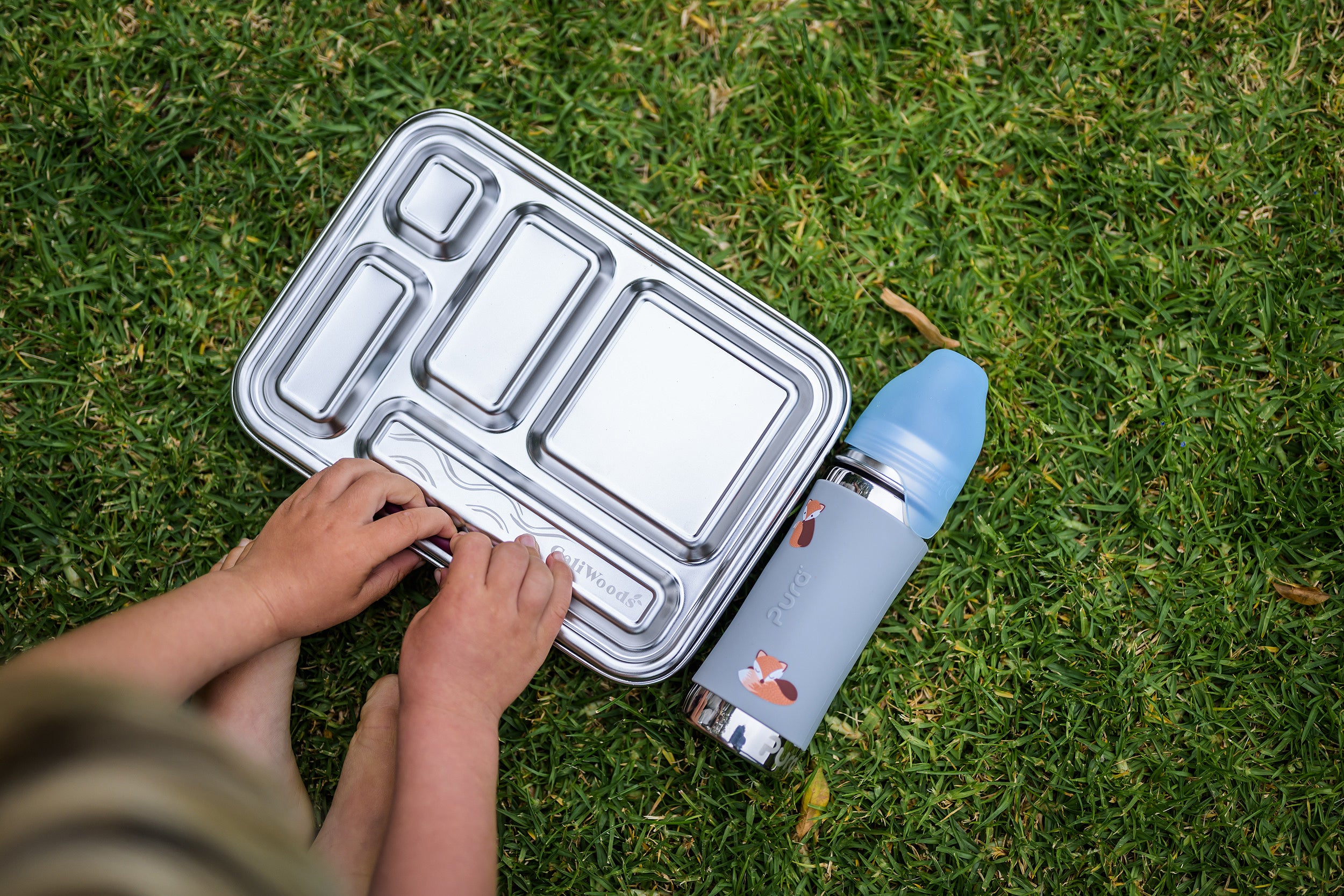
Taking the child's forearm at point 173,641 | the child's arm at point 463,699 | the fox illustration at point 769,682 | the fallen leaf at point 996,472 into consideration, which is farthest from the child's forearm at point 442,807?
the fallen leaf at point 996,472

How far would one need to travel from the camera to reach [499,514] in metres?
1.21

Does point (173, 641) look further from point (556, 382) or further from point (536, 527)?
point (556, 382)

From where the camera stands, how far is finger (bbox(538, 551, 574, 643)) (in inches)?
44.6

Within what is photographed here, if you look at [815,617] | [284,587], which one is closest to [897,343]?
[815,617]

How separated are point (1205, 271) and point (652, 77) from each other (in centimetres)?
95

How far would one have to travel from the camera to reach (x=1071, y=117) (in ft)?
4.52

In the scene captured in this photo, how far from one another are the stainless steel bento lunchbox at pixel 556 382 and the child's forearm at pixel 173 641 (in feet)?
0.72

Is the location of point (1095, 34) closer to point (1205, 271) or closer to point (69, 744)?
point (1205, 271)

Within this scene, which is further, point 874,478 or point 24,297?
point 24,297

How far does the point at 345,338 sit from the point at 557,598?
19.3 inches

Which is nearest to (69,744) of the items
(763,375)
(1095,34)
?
(763,375)

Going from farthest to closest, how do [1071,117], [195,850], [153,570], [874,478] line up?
[1071,117] → [153,570] → [874,478] → [195,850]

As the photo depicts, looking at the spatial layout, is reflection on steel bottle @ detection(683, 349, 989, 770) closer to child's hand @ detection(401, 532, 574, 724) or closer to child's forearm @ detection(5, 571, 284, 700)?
child's hand @ detection(401, 532, 574, 724)

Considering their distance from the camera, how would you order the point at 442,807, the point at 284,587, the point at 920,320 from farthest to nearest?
the point at 920,320, the point at 284,587, the point at 442,807
